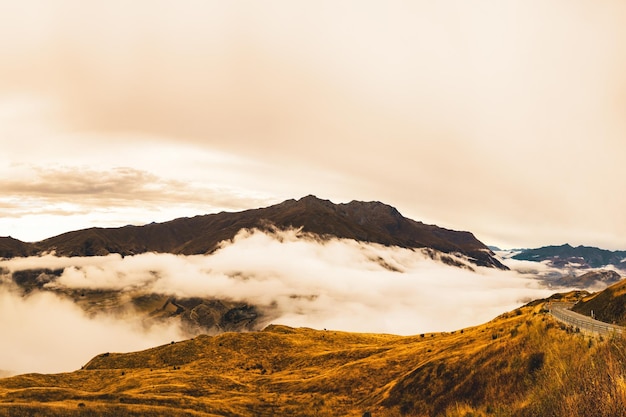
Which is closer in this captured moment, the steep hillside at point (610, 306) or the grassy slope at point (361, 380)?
the grassy slope at point (361, 380)

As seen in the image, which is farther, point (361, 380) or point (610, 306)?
point (361, 380)

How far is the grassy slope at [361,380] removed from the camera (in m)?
20.8

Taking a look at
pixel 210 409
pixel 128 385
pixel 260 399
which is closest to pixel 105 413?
pixel 210 409

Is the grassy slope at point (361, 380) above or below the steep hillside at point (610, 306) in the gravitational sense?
below

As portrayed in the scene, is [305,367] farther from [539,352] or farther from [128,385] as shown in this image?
[539,352]

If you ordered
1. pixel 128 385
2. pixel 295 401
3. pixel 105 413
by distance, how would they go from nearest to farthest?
pixel 105 413, pixel 295 401, pixel 128 385

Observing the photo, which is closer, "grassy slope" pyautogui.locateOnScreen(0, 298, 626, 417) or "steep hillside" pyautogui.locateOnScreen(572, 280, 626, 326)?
"grassy slope" pyautogui.locateOnScreen(0, 298, 626, 417)

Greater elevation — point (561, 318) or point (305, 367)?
point (561, 318)

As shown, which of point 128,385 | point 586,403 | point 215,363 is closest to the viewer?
point 586,403

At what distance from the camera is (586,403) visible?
14.0 meters

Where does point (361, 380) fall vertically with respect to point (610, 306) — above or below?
below

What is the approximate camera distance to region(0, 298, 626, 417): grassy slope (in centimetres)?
2083

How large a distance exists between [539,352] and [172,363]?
311 feet

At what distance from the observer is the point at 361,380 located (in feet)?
213
